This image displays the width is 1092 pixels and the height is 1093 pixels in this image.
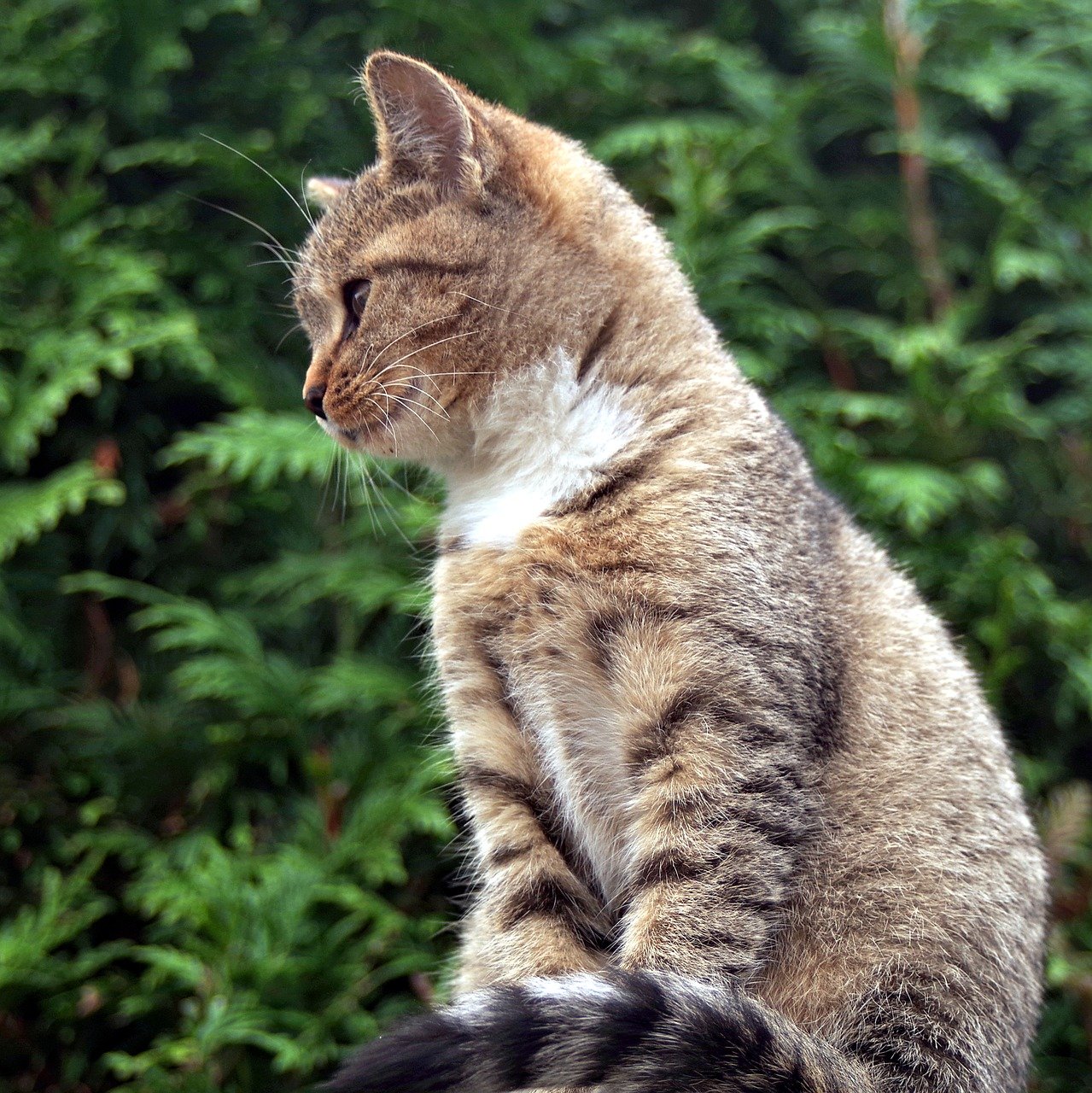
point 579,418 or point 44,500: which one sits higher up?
point 579,418

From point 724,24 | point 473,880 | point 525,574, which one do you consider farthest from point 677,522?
point 724,24

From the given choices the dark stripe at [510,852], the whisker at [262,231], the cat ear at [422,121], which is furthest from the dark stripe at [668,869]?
the whisker at [262,231]

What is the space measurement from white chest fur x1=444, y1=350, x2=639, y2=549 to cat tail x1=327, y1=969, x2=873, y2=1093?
76 cm

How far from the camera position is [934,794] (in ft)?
6.02

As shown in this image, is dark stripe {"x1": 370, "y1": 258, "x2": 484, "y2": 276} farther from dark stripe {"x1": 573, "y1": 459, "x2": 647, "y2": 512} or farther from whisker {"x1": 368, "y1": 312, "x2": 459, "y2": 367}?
dark stripe {"x1": 573, "y1": 459, "x2": 647, "y2": 512}

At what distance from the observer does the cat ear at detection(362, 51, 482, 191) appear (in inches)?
76.7

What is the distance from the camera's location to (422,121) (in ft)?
6.63

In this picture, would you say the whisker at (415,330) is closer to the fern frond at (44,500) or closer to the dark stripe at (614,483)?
the dark stripe at (614,483)

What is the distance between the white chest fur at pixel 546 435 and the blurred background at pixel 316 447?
0.57m

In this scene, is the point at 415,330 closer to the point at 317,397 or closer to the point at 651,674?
the point at 317,397

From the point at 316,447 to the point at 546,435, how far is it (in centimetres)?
112

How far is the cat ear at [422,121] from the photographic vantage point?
1.95 metres

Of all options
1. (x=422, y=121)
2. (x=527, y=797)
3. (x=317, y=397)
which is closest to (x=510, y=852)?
(x=527, y=797)

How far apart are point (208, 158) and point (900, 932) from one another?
8.44 ft
